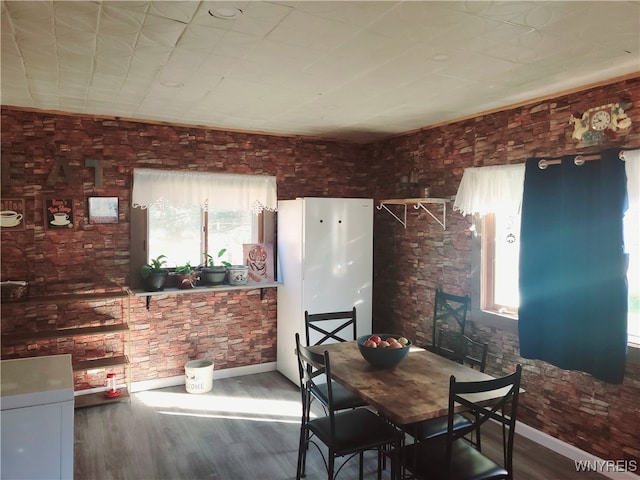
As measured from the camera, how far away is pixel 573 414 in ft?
10.2

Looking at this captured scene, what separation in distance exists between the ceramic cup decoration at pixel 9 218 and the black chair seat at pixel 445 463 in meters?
3.37

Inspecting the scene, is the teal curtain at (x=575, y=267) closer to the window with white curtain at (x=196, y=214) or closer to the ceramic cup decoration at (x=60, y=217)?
the window with white curtain at (x=196, y=214)

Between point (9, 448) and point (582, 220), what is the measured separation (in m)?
3.20

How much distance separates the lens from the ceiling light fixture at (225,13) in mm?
1895

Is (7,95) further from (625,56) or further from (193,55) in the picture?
(625,56)

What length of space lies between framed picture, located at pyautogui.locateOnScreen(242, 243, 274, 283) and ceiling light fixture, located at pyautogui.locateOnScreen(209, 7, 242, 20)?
2894mm

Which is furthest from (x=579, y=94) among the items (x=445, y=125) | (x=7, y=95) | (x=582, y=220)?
(x=7, y=95)

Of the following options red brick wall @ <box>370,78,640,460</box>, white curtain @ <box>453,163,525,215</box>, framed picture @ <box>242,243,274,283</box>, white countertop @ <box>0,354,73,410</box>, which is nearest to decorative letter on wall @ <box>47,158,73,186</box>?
framed picture @ <box>242,243,274,283</box>

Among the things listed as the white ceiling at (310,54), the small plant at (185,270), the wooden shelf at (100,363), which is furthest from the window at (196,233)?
the white ceiling at (310,54)

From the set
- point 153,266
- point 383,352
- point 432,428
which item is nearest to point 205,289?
point 153,266

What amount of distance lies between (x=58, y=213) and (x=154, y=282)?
3.13 feet

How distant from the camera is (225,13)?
193cm

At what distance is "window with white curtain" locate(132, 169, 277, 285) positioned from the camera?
163 inches

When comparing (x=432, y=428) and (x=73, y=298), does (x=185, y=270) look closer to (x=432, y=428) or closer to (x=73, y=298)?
(x=73, y=298)
